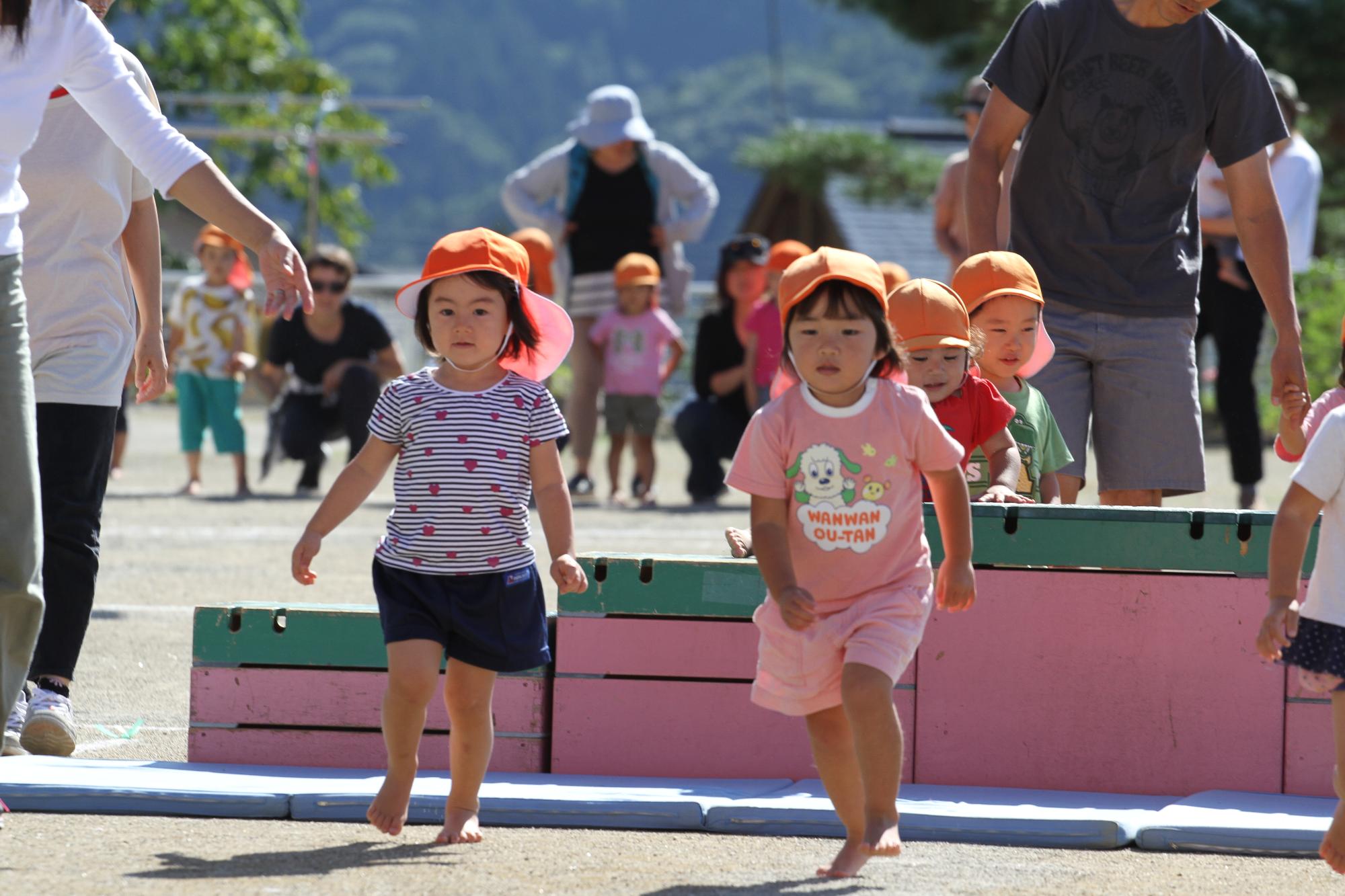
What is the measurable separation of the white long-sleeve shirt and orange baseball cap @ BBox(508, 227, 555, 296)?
7.43 meters

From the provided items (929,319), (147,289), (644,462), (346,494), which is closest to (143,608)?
(147,289)

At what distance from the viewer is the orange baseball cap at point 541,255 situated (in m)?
11.7

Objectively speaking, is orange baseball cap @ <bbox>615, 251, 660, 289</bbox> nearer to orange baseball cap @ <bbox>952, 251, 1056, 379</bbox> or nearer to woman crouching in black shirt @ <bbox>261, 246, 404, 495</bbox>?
woman crouching in black shirt @ <bbox>261, 246, 404, 495</bbox>

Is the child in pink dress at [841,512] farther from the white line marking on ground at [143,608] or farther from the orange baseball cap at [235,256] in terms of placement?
the orange baseball cap at [235,256]

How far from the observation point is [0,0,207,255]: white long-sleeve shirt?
396 cm

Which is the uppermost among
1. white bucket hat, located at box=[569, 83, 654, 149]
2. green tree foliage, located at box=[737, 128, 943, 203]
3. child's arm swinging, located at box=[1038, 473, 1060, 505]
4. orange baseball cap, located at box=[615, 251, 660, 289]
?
green tree foliage, located at box=[737, 128, 943, 203]

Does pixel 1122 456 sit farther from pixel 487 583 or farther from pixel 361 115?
pixel 361 115

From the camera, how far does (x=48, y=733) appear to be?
4.86 meters

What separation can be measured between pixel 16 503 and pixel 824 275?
1.64m

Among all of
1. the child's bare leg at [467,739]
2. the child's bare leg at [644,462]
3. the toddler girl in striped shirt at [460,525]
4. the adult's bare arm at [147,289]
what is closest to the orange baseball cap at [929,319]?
the toddler girl in striped shirt at [460,525]

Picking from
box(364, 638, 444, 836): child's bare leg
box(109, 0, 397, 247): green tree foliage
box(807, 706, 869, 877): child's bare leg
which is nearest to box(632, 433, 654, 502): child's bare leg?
box(364, 638, 444, 836): child's bare leg

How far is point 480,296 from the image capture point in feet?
14.2

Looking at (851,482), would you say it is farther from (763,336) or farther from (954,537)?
(763,336)

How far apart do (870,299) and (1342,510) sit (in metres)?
0.97
